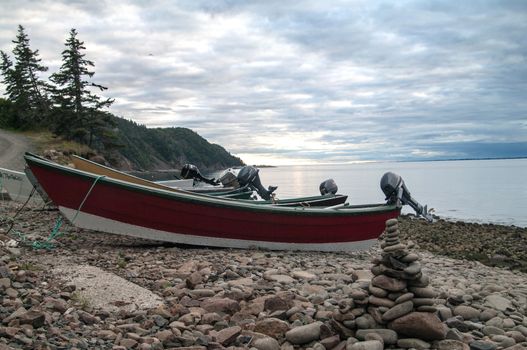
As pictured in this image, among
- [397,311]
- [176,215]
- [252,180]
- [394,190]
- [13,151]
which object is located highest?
[13,151]

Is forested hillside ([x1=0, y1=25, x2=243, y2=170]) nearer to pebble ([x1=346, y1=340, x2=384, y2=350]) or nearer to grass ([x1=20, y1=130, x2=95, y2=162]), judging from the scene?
grass ([x1=20, y1=130, x2=95, y2=162])

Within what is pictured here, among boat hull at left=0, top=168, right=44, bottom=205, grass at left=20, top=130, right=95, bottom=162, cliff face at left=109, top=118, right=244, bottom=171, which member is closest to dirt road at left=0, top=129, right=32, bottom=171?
grass at left=20, top=130, right=95, bottom=162

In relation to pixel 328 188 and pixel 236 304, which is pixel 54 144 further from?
pixel 236 304

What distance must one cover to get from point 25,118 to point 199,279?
48926mm

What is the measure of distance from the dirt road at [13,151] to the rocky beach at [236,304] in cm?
1973

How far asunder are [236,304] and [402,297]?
2126mm

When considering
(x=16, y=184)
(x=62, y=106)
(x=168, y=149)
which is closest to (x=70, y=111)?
(x=62, y=106)

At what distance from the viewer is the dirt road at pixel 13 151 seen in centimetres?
2661

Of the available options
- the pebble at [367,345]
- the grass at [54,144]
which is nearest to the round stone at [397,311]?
the pebble at [367,345]

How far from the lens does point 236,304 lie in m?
6.36

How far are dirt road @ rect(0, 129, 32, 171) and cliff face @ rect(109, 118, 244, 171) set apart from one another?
70.8m

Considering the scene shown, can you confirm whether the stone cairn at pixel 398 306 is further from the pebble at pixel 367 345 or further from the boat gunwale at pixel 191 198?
the boat gunwale at pixel 191 198

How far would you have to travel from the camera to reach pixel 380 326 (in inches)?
227

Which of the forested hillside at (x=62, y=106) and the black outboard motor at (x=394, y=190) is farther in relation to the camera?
the forested hillside at (x=62, y=106)
